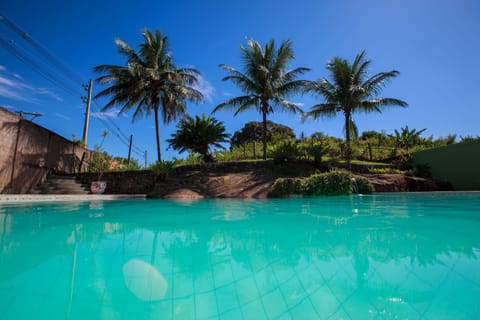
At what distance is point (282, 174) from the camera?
41.5 feet

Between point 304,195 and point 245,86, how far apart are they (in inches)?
332

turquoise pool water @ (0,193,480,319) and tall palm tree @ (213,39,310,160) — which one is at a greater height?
tall palm tree @ (213,39,310,160)

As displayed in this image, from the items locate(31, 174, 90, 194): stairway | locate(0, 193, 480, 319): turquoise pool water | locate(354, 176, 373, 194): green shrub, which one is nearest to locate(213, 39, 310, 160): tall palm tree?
locate(354, 176, 373, 194): green shrub

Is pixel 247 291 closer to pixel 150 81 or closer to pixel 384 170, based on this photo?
pixel 384 170

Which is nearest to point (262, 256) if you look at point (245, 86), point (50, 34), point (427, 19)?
point (427, 19)

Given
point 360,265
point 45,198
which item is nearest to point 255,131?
point 45,198

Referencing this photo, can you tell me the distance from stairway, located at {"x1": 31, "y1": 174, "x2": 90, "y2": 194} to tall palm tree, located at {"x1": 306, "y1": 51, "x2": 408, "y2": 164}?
48.0ft

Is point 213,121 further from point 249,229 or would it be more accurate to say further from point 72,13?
point 249,229

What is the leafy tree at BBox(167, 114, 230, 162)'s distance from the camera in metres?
14.8

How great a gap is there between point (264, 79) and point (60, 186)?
41.9ft

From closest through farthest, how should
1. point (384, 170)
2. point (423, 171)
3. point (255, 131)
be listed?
point (384, 170) → point (423, 171) → point (255, 131)

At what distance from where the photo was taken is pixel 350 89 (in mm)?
13664

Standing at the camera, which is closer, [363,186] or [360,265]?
[360,265]

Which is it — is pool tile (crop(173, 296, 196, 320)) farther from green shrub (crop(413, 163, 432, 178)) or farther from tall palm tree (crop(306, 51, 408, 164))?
green shrub (crop(413, 163, 432, 178))
